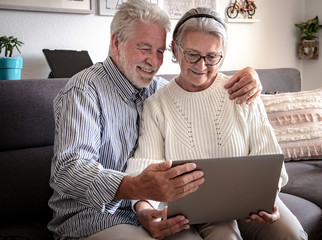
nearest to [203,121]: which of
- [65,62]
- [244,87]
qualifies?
[244,87]

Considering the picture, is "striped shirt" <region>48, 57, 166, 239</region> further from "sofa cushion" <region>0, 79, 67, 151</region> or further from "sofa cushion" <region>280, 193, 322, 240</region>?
"sofa cushion" <region>280, 193, 322, 240</region>

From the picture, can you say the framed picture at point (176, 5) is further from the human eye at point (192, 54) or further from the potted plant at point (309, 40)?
the human eye at point (192, 54)

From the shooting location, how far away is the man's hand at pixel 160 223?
1289mm

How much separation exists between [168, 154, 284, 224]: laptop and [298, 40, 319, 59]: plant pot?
2.98 m

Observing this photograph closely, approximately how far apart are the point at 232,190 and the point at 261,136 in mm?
344

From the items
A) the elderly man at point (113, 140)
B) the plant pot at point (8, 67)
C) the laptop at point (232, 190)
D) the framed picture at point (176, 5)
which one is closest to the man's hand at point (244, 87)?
the elderly man at point (113, 140)

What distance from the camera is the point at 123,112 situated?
1.55 m

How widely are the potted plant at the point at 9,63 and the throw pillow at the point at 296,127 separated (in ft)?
4.65

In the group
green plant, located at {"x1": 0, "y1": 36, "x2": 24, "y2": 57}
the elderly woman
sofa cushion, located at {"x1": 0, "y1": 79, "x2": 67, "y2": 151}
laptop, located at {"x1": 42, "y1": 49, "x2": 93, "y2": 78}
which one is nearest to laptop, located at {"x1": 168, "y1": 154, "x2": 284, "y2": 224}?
the elderly woman

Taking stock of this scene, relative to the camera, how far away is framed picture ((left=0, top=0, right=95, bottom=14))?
7.66 ft

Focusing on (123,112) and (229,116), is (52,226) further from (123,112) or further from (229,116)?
(229,116)

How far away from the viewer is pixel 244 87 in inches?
62.4

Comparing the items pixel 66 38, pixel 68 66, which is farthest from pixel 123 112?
pixel 66 38

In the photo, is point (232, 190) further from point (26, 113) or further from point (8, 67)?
point (8, 67)
